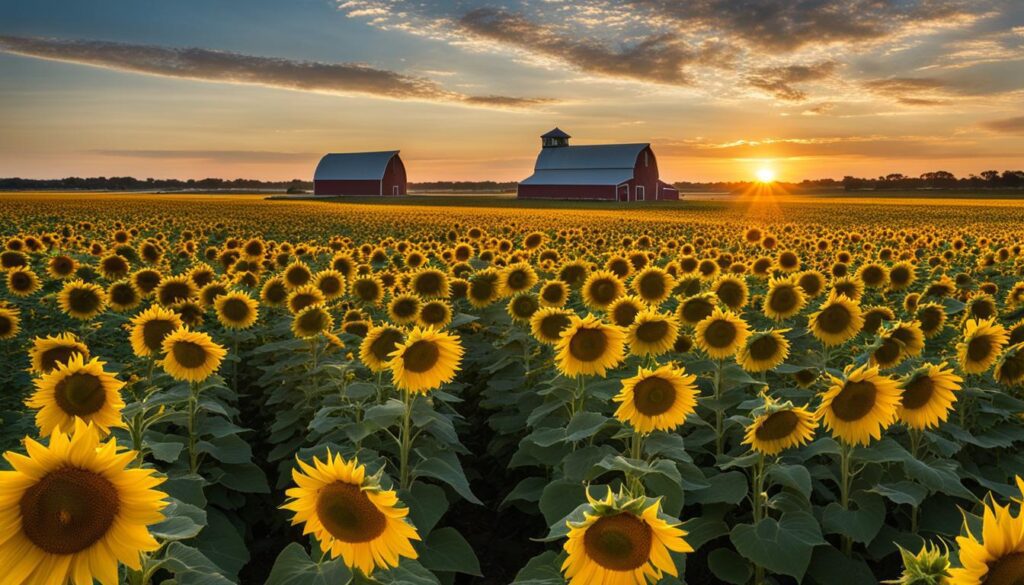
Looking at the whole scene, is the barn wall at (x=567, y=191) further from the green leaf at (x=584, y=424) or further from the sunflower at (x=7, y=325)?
the green leaf at (x=584, y=424)

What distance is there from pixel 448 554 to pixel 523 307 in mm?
3358

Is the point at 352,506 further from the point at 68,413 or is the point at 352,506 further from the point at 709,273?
the point at 709,273

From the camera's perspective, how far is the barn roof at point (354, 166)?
97.8 m

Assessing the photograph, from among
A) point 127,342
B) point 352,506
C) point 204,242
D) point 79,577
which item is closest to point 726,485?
point 352,506

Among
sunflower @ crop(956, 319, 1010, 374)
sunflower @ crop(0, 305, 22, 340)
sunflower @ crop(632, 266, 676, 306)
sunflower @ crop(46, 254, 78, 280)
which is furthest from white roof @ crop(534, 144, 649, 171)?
sunflower @ crop(956, 319, 1010, 374)

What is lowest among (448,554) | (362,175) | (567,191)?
(448,554)

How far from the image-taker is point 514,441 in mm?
6258

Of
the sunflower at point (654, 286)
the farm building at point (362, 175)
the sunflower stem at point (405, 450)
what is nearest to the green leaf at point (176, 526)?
the sunflower stem at point (405, 450)

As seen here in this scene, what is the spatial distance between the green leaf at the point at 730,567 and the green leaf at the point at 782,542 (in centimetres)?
30

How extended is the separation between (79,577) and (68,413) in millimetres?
2067

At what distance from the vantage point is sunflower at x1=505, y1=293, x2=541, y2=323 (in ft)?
23.0

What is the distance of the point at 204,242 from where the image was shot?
731 inches

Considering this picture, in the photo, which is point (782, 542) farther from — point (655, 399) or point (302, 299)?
point (302, 299)

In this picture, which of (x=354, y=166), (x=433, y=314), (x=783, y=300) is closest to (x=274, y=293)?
(x=433, y=314)
